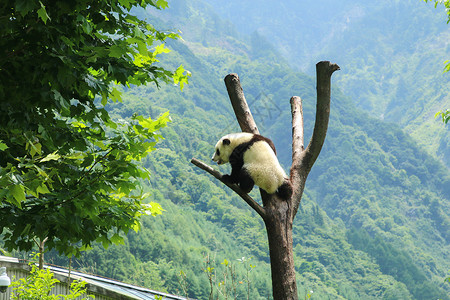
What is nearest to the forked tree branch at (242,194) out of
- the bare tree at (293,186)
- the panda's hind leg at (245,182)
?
the bare tree at (293,186)

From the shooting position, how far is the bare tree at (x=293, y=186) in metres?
3.41

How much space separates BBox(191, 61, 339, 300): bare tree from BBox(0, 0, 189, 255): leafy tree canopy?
82cm

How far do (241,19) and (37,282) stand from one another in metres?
132

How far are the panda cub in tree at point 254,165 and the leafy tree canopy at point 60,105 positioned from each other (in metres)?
0.90

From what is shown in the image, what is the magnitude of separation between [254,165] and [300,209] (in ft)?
157

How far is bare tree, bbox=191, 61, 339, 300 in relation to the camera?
341cm

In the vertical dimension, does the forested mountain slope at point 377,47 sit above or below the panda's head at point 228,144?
above

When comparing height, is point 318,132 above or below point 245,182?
above

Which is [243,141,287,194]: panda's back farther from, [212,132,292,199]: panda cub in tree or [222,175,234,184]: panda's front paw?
[222,175,234,184]: panda's front paw

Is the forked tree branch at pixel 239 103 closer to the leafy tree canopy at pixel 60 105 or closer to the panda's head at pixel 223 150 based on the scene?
the panda's head at pixel 223 150

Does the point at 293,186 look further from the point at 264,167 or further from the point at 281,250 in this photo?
the point at 281,250

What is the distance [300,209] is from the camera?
50906 millimetres

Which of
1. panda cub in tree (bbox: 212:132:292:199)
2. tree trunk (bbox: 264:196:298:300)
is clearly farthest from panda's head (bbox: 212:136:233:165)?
tree trunk (bbox: 264:196:298:300)

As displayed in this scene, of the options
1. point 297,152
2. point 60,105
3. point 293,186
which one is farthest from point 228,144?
point 60,105
